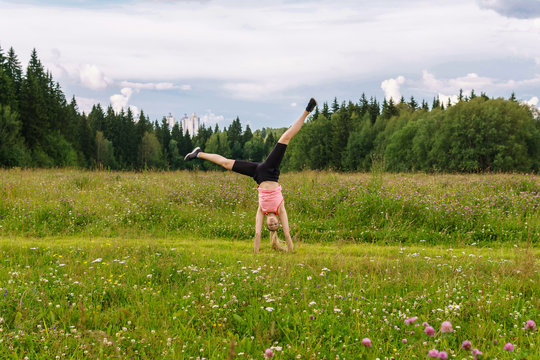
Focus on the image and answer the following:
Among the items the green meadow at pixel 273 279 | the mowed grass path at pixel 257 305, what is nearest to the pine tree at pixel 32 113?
the green meadow at pixel 273 279

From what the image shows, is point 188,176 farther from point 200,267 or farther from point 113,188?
point 200,267

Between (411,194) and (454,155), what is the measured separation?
5419 centimetres

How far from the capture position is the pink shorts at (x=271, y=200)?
8.60 m

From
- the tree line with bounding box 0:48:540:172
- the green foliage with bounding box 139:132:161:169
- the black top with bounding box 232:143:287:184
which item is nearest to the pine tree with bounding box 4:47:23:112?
the tree line with bounding box 0:48:540:172

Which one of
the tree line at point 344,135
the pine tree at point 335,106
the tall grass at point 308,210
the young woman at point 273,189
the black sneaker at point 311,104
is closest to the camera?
the black sneaker at point 311,104

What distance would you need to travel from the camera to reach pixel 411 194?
39.9 ft

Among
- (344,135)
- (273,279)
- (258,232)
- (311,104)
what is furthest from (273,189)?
(344,135)

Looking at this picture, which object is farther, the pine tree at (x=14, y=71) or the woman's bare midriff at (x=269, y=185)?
the pine tree at (x=14, y=71)

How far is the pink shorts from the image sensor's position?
8.60 meters

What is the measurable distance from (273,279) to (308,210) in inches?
244

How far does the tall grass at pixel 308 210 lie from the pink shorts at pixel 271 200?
1166 millimetres

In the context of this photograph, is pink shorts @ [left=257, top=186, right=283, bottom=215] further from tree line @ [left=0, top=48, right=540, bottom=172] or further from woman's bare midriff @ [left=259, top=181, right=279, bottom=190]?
tree line @ [left=0, top=48, right=540, bottom=172]

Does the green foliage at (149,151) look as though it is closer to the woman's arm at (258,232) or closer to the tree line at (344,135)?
the tree line at (344,135)

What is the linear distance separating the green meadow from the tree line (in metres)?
22.1
